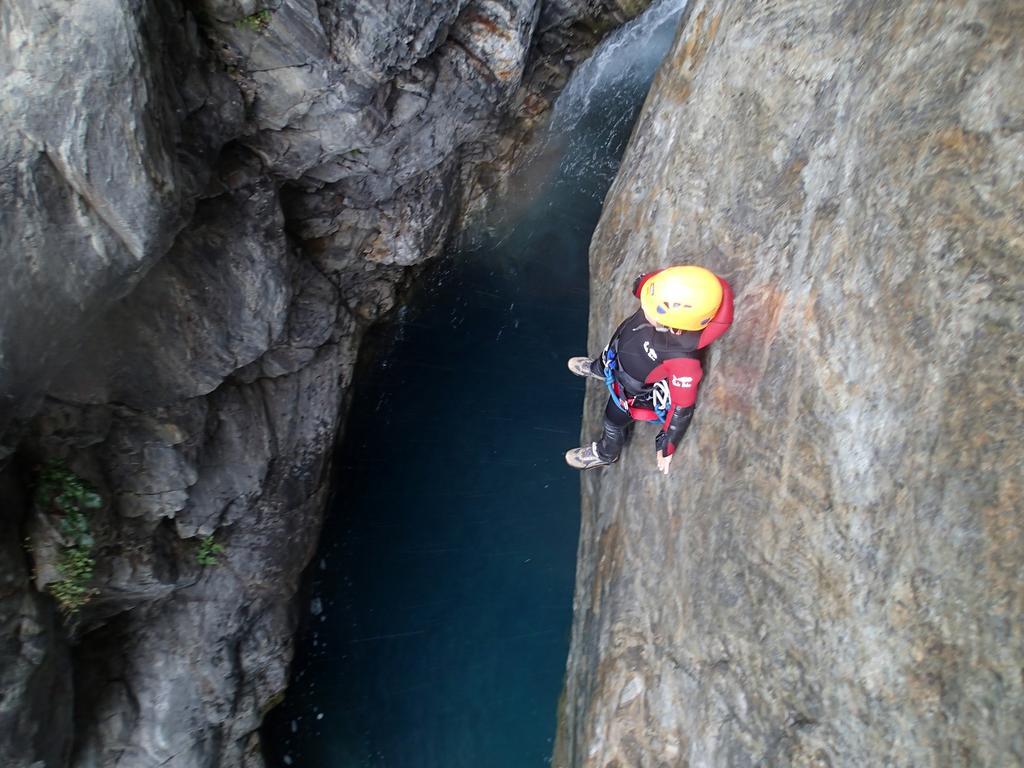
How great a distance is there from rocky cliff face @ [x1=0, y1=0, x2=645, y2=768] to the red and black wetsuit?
2.70 meters

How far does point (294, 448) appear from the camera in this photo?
6539mm

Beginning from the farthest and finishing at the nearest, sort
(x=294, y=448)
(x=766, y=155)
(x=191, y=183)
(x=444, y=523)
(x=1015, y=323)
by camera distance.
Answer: (x=444, y=523) < (x=294, y=448) < (x=191, y=183) < (x=766, y=155) < (x=1015, y=323)

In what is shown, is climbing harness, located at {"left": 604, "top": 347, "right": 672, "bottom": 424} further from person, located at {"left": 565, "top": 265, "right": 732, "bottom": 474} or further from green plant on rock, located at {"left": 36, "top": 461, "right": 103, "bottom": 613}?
green plant on rock, located at {"left": 36, "top": 461, "right": 103, "bottom": 613}

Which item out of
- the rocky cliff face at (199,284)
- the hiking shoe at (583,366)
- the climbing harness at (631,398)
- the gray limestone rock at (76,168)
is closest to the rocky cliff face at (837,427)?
the climbing harness at (631,398)

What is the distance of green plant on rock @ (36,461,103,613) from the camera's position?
451cm

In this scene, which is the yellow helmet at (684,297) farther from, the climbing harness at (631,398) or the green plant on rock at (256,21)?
the green plant on rock at (256,21)

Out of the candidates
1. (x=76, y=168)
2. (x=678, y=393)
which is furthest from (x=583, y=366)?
(x=76, y=168)

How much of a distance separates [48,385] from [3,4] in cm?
200

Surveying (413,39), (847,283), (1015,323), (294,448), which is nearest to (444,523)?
(294,448)

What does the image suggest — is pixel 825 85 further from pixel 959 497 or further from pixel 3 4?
pixel 3 4

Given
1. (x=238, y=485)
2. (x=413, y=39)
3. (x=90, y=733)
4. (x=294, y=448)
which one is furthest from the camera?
(x=294, y=448)

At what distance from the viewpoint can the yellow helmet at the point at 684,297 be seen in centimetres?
351

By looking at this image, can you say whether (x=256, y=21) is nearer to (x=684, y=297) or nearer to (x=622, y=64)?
(x=684, y=297)

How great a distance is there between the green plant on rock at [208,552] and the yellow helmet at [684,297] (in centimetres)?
460
